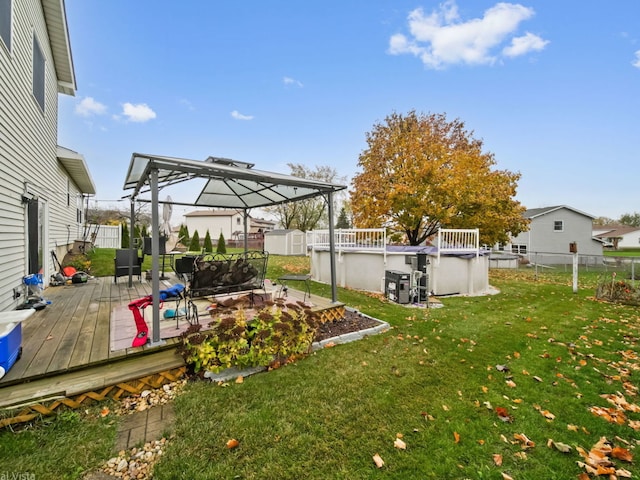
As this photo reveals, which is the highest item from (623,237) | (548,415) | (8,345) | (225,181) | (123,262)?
(225,181)

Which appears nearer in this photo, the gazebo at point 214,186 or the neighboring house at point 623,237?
the gazebo at point 214,186

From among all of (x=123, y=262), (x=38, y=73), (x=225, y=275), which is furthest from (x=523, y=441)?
(x=38, y=73)

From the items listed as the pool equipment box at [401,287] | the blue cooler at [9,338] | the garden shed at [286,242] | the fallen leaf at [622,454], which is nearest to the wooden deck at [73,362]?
the blue cooler at [9,338]

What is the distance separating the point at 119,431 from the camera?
93.3 inches

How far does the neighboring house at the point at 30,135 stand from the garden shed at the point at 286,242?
1519 cm

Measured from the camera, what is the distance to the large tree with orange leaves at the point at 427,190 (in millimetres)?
11312

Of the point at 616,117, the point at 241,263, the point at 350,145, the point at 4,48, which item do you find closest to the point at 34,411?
the point at 241,263

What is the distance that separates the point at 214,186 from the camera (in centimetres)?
728

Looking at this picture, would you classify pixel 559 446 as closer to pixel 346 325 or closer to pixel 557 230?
pixel 346 325

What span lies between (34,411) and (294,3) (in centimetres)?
1338

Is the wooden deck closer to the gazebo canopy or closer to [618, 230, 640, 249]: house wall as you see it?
the gazebo canopy

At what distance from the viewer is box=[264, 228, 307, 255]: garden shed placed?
23.0 metres

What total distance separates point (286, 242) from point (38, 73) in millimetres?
17599

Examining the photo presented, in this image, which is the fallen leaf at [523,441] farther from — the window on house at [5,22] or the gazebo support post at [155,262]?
the window on house at [5,22]
